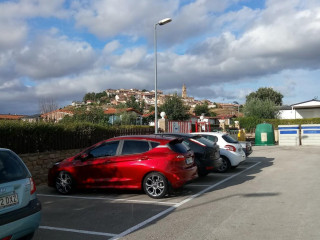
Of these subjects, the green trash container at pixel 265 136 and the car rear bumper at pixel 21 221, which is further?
the green trash container at pixel 265 136

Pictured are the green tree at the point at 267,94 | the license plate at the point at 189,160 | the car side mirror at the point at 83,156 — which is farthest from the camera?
the green tree at the point at 267,94

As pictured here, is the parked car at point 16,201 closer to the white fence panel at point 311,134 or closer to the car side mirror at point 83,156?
the car side mirror at point 83,156

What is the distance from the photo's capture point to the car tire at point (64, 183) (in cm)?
939

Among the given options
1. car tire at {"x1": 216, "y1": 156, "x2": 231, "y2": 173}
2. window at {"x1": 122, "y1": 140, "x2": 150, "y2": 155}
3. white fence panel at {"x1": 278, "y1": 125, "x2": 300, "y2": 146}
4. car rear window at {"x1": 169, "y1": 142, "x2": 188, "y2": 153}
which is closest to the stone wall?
window at {"x1": 122, "y1": 140, "x2": 150, "y2": 155}

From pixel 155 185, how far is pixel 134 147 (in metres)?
1.21

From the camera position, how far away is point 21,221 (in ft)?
15.1

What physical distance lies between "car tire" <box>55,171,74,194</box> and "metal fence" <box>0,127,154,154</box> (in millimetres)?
2544

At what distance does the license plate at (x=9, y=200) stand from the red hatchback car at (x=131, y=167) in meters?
4.13

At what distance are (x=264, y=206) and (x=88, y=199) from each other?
14.2 feet

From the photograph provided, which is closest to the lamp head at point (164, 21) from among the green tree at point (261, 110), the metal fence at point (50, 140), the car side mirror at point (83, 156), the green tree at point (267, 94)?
the metal fence at point (50, 140)

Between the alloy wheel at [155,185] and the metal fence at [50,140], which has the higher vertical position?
the metal fence at [50,140]

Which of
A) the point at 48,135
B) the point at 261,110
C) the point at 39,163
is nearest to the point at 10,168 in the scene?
the point at 39,163

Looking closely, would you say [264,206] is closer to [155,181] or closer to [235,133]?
[155,181]

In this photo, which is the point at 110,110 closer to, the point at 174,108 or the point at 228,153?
the point at 174,108
